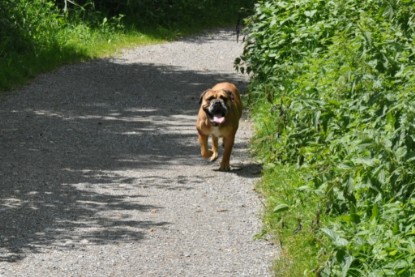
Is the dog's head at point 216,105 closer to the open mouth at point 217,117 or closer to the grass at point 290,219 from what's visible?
the open mouth at point 217,117

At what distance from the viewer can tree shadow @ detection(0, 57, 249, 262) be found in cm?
880

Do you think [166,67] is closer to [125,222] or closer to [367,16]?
[367,16]

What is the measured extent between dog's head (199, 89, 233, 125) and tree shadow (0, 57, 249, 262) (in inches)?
24.9

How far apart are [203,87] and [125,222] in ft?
27.9

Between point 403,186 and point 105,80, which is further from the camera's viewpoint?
point 105,80

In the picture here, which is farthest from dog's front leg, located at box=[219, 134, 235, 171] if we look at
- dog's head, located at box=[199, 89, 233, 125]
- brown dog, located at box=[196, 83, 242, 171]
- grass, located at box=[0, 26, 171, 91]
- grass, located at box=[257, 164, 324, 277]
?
grass, located at box=[0, 26, 171, 91]

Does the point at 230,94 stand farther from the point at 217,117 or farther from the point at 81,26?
the point at 81,26

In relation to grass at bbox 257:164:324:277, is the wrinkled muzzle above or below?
above

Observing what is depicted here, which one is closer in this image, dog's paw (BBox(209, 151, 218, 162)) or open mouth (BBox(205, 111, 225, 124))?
open mouth (BBox(205, 111, 225, 124))

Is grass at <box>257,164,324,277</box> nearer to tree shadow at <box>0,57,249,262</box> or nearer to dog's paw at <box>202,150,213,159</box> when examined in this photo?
tree shadow at <box>0,57,249,262</box>

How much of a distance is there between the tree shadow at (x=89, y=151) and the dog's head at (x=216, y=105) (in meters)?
0.63

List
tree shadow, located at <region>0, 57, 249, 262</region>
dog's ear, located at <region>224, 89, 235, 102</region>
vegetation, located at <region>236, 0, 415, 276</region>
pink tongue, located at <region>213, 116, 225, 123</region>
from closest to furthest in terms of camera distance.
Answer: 1. vegetation, located at <region>236, 0, 415, 276</region>
2. tree shadow, located at <region>0, 57, 249, 262</region>
3. pink tongue, located at <region>213, 116, 225, 123</region>
4. dog's ear, located at <region>224, 89, 235, 102</region>

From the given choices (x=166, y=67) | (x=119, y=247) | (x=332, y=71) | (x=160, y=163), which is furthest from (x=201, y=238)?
(x=166, y=67)

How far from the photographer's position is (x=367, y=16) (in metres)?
10.8
